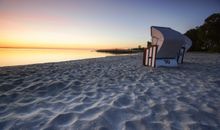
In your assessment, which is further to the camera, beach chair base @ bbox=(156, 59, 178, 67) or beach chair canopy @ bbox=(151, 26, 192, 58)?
beach chair base @ bbox=(156, 59, 178, 67)

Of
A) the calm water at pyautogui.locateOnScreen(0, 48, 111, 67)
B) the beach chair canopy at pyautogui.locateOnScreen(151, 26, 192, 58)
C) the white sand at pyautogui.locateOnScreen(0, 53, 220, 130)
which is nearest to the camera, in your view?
the white sand at pyautogui.locateOnScreen(0, 53, 220, 130)

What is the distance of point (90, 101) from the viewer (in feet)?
9.35

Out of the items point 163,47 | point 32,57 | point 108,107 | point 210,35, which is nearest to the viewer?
point 108,107

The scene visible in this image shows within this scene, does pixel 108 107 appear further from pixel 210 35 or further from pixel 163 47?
pixel 210 35

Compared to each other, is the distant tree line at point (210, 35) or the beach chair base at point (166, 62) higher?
the distant tree line at point (210, 35)

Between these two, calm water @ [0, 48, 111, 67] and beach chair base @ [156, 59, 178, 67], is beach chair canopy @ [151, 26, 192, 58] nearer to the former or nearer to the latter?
beach chair base @ [156, 59, 178, 67]

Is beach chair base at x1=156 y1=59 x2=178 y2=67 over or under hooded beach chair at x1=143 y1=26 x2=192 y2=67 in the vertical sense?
under

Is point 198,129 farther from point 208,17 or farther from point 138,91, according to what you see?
point 208,17

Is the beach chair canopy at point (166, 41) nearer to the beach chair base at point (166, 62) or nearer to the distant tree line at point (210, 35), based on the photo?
the beach chair base at point (166, 62)

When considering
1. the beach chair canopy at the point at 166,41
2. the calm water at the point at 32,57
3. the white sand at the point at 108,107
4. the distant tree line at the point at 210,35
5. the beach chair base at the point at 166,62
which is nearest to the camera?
the white sand at the point at 108,107

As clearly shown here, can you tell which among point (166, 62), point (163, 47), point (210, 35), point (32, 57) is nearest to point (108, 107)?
point (163, 47)

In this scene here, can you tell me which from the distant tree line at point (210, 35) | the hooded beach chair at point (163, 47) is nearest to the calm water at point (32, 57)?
the hooded beach chair at point (163, 47)

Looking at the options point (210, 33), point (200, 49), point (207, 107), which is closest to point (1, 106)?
point (207, 107)

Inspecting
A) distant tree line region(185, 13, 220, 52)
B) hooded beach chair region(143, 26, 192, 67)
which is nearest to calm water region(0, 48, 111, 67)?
hooded beach chair region(143, 26, 192, 67)
